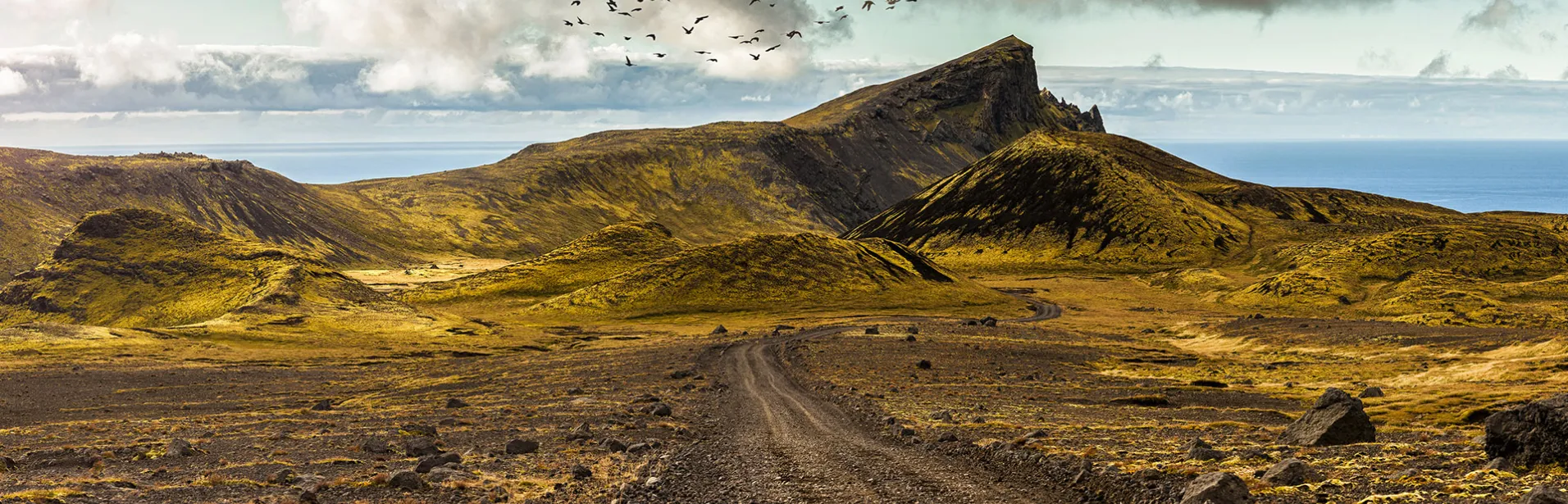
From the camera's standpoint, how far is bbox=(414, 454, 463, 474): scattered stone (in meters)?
33.3

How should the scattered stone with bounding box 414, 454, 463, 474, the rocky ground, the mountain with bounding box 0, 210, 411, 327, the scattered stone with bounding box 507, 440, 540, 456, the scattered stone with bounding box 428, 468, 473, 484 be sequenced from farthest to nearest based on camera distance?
the mountain with bounding box 0, 210, 411, 327
the scattered stone with bounding box 507, 440, 540, 456
the scattered stone with bounding box 414, 454, 463, 474
the scattered stone with bounding box 428, 468, 473, 484
the rocky ground

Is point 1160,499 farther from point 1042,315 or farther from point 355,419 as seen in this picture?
point 1042,315

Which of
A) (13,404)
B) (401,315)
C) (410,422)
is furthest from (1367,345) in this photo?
(401,315)

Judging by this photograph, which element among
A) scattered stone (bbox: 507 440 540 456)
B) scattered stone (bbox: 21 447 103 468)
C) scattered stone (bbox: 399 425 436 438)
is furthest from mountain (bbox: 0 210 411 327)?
scattered stone (bbox: 507 440 540 456)

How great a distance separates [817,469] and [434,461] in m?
12.9

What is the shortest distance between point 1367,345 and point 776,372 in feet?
158

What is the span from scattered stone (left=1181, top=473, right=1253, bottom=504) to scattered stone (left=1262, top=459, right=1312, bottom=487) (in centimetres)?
180

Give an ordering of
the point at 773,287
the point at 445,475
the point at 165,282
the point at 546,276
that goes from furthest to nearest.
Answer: the point at 546,276 → the point at 773,287 → the point at 165,282 → the point at 445,475

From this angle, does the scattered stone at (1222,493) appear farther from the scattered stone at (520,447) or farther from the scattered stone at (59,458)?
the scattered stone at (59,458)

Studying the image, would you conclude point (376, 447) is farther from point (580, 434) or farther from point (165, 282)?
point (165, 282)

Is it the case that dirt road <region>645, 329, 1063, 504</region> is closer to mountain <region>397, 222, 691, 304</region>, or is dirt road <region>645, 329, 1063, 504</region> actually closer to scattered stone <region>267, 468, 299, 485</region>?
scattered stone <region>267, 468, 299, 485</region>

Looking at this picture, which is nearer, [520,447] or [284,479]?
[284,479]

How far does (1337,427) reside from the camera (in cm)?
3238

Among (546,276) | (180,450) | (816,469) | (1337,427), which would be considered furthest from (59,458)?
(546,276)
